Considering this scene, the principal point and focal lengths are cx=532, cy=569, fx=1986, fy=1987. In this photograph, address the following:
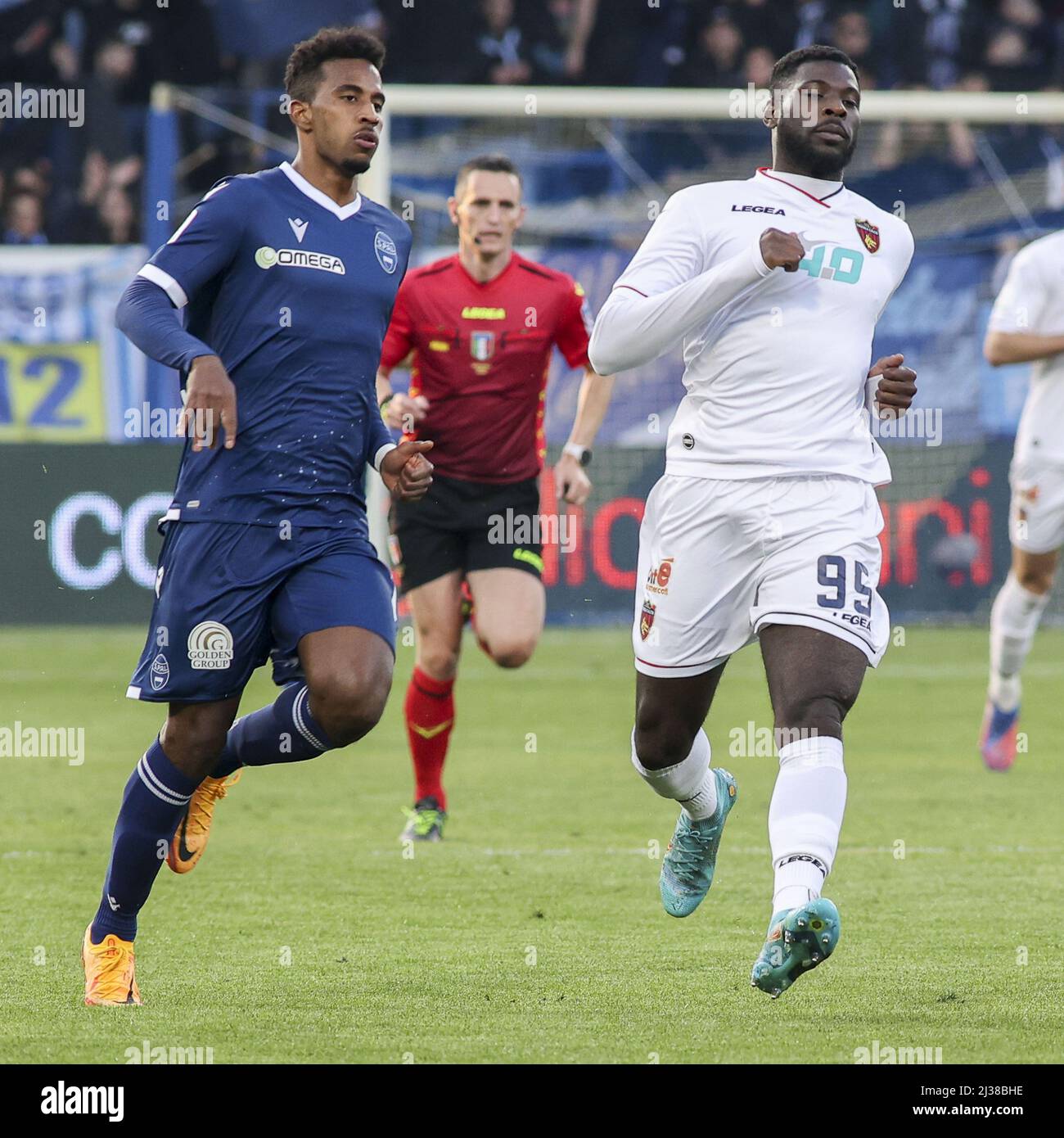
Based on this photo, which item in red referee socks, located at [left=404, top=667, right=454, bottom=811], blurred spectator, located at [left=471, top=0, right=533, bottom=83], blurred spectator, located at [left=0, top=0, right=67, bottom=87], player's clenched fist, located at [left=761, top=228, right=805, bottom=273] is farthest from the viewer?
blurred spectator, located at [left=0, top=0, right=67, bottom=87]

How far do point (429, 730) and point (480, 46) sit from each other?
12854 millimetres

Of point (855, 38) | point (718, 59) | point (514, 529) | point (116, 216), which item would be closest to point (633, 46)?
point (718, 59)

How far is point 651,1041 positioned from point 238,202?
2305mm

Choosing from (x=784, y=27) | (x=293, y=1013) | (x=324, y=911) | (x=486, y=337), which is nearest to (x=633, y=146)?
(x=784, y=27)

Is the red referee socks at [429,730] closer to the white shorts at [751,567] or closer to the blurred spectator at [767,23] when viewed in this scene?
the white shorts at [751,567]

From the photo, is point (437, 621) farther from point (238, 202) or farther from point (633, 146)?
point (633, 146)

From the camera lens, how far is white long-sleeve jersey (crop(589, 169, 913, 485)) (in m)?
4.80

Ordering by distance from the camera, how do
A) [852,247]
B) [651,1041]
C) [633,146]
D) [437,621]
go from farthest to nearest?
[633,146] → [437,621] → [852,247] → [651,1041]

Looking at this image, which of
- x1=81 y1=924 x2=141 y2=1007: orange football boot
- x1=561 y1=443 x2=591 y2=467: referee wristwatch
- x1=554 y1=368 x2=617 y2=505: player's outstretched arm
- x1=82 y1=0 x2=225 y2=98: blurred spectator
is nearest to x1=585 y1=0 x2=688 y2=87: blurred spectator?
x1=82 y1=0 x2=225 y2=98: blurred spectator

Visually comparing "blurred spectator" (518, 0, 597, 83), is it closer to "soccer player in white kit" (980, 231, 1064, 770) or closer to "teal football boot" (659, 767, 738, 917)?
"soccer player in white kit" (980, 231, 1064, 770)

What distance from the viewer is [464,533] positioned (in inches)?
306

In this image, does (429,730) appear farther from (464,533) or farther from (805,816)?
(805,816)

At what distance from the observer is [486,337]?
7.95 m

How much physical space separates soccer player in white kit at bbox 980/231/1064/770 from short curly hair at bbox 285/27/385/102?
475 cm
